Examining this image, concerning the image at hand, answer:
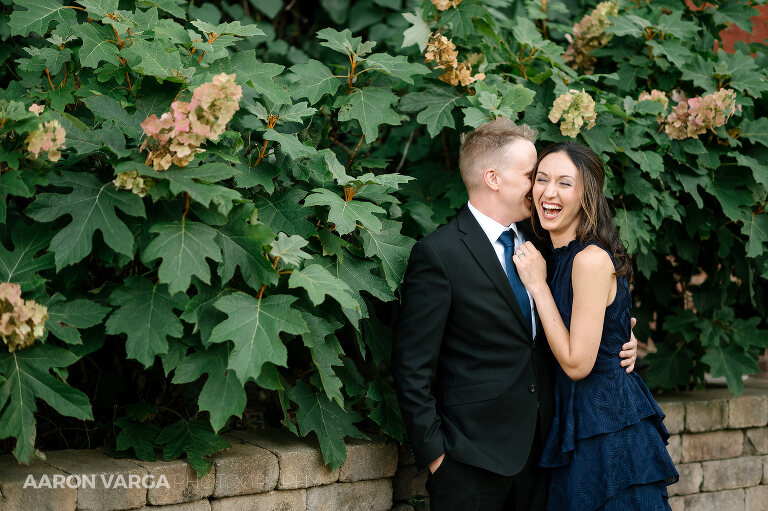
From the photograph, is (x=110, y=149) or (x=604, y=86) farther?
(x=604, y=86)

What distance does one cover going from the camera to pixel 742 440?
162 inches

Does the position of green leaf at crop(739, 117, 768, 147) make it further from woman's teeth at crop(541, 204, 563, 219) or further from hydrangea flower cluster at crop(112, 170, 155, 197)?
hydrangea flower cluster at crop(112, 170, 155, 197)

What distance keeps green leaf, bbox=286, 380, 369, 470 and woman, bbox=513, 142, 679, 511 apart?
0.75 m

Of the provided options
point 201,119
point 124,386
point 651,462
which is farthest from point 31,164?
point 651,462

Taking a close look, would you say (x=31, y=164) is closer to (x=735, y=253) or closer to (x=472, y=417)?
(x=472, y=417)

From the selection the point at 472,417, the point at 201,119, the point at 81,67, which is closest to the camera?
the point at 201,119

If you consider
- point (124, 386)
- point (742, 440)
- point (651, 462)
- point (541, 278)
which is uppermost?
point (541, 278)

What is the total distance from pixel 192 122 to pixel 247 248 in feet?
1.42

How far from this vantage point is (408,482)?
321 cm

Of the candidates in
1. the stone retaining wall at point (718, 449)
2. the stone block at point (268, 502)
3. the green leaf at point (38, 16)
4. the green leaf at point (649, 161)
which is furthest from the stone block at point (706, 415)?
the green leaf at point (38, 16)

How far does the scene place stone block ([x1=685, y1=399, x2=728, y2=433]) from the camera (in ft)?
12.9

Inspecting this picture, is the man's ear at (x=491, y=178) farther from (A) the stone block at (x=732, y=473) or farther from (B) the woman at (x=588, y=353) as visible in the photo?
(A) the stone block at (x=732, y=473)

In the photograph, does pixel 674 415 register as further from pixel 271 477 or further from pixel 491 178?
pixel 271 477

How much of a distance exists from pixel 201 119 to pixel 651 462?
1954 mm
